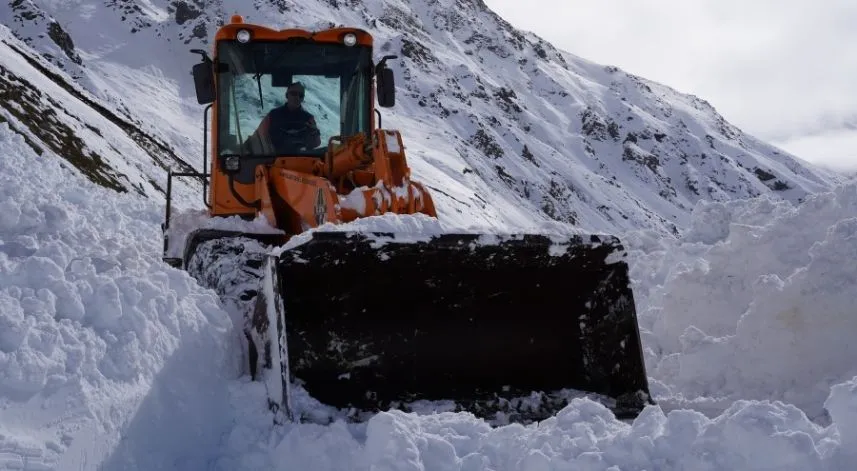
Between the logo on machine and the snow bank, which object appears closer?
the snow bank

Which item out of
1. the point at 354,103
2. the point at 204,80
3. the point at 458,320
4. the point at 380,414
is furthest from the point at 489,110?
the point at 380,414

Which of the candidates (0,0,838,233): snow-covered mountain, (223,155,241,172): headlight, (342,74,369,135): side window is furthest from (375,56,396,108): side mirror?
(0,0,838,233): snow-covered mountain

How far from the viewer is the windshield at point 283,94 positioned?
20.3ft

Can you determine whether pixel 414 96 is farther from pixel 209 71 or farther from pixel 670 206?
pixel 209 71

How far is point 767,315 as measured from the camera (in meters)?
5.09

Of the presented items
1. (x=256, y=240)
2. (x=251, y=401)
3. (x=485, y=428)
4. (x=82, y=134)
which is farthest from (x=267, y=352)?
(x=82, y=134)

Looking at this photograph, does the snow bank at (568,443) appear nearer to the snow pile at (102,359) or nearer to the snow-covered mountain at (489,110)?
the snow pile at (102,359)

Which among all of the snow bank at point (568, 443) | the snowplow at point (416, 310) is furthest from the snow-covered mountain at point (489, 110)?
the snow bank at point (568, 443)

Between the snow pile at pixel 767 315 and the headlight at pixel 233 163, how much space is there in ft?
10.3

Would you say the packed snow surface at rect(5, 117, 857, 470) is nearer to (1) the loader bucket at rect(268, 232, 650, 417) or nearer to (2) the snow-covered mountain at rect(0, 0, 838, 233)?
(1) the loader bucket at rect(268, 232, 650, 417)

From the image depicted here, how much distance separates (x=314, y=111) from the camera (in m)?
6.26

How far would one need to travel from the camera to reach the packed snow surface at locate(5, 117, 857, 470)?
2689 millimetres

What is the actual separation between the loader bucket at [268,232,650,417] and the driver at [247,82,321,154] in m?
2.45

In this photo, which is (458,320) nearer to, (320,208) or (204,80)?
(320,208)
